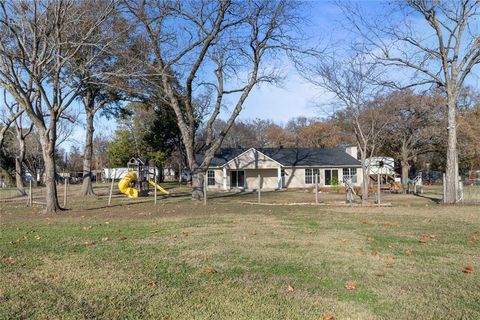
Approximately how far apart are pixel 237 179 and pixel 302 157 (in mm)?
7389

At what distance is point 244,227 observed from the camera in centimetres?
1080

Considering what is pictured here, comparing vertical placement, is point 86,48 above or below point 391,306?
above

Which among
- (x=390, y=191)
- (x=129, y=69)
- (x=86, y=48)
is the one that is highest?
(x=86, y=48)

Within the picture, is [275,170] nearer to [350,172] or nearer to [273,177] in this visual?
[273,177]

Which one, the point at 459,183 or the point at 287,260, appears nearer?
the point at 287,260

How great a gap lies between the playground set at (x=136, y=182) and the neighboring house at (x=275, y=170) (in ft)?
36.4

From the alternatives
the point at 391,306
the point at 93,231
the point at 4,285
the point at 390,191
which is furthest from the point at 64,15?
the point at 390,191

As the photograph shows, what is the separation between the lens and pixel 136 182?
29.2 metres

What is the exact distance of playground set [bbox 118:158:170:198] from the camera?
26655 mm

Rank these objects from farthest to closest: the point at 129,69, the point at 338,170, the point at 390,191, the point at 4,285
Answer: the point at 338,170, the point at 390,191, the point at 129,69, the point at 4,285

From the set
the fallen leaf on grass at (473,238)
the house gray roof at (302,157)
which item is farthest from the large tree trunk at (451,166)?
the house gray roof at (302,157)

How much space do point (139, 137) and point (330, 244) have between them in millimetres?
51080

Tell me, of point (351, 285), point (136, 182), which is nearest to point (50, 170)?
point (136, 182)

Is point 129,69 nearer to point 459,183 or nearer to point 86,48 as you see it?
point 86,48
